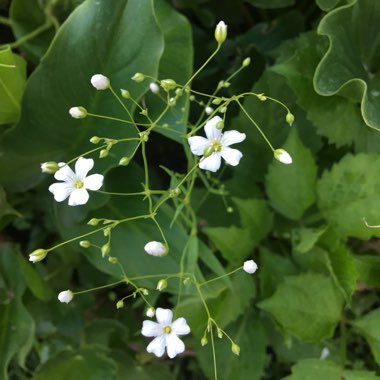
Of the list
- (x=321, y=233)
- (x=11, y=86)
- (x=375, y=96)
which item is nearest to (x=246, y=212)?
(x=321, y=233)

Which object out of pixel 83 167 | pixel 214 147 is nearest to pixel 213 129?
pixel 214 147

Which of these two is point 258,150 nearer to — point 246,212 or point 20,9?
point 246,212

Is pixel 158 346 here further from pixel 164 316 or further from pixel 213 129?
pixel 213 129

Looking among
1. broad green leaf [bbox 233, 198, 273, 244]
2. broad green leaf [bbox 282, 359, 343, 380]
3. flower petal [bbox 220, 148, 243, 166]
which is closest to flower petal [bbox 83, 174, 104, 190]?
flower petal [bbox 220, 148, 243, 166]

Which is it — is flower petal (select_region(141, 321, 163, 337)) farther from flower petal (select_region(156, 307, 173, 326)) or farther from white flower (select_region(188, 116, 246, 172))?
white flower (select_region(188, 116, 246, 172))

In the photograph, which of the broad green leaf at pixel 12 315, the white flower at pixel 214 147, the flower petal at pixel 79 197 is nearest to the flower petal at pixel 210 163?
the white flower at pixel 214 147
